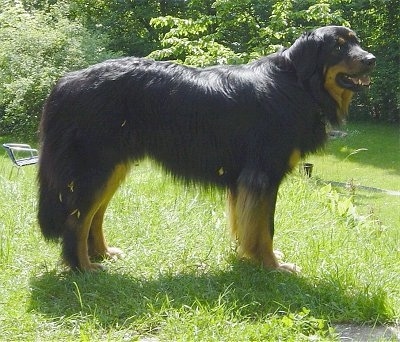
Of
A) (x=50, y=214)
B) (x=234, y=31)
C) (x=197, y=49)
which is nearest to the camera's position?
(x=50, y=214)

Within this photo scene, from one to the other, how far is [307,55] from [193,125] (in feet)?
3.03

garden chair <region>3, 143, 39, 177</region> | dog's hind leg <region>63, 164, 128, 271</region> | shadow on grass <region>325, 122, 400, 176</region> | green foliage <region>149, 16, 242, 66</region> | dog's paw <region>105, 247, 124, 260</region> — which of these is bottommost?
shadow on grass <region>325, 122, 400, 176</region>

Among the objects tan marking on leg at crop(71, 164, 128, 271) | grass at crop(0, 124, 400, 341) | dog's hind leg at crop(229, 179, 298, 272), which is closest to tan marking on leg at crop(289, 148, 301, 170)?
dog's hind leg at crop(229, 179, 298, 272)

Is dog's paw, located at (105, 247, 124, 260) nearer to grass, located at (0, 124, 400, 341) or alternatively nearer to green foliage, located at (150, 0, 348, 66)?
grass, located at (0, 124, 400, 341)

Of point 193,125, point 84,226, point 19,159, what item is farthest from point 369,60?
point 19,159

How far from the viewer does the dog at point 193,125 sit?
384 centimetres

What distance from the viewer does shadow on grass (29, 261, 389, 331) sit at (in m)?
3.37

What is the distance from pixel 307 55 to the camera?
13.0 feet

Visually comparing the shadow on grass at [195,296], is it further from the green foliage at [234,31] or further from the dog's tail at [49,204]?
the green foliage at [234,31]

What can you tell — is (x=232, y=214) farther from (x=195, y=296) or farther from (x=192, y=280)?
(x=195, y=296)

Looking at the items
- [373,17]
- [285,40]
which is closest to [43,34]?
[285,40]

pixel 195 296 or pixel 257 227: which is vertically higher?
pixel 257 227

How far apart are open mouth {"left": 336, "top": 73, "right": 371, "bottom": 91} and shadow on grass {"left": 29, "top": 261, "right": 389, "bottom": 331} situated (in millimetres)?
1326

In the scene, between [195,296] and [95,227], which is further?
[95,227]
